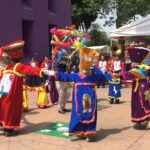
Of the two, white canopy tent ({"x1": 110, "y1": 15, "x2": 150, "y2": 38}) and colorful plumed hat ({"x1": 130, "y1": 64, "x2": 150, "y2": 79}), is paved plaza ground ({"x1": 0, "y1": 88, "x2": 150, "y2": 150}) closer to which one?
colorful plumed hat ({"x1": 130, "y1": 64, "x2": 150, "y2": 79})

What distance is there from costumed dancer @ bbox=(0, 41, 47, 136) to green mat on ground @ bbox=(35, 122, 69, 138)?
0.62 meters

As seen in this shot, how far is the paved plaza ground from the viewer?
9500 millimetres

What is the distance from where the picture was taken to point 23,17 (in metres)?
24.3

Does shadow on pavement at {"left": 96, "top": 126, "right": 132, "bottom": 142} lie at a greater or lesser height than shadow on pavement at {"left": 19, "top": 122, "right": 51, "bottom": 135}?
lesser

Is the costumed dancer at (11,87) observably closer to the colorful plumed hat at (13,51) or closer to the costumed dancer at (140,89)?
the colorful plumed hat at (13,51)

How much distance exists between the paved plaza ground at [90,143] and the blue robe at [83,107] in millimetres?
241

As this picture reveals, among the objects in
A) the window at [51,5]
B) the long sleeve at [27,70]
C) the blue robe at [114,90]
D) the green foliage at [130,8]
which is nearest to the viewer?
the long sleeve at [27,70]

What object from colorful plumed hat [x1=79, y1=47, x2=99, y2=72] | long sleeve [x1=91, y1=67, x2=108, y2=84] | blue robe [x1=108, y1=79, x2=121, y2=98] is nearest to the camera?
colorful plumed hat [x1=79, y1=47, x2=99, y2=72]

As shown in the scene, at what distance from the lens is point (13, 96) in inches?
412

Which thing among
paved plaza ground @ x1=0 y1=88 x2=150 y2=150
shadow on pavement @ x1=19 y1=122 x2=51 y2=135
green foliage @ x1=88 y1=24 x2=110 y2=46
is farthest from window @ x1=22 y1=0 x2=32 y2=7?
→ green foliage @ x1=88 y1=24 x2=110 y2=46

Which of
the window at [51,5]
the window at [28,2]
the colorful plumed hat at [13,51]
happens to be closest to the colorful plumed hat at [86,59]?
the colorful plumed hat at [13,51]

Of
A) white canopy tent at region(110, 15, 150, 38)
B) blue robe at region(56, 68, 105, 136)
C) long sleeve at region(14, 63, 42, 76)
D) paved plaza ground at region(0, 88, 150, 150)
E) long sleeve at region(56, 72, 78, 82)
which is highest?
white canopy tent at region(110, 15, 150, 38)

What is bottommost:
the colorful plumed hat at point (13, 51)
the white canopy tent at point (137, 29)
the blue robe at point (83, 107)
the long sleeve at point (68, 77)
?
the blue robe at point (83, 107)

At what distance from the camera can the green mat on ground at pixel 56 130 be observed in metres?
10.5
